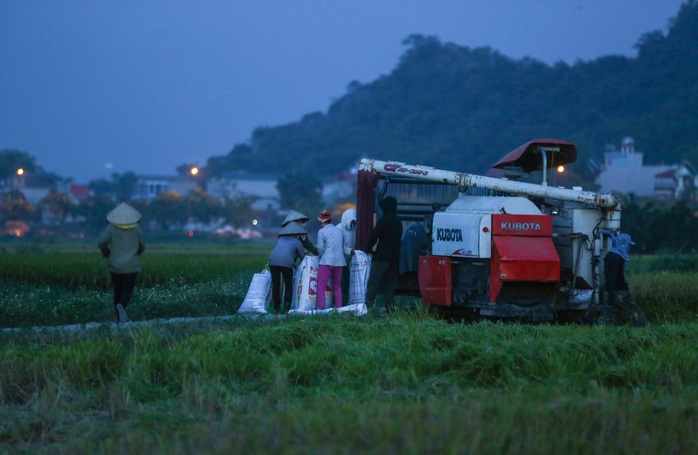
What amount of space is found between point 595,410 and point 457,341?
3547 millimetres

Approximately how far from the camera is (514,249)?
1389cm

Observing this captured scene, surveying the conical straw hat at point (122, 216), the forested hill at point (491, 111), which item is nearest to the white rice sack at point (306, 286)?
the conical straw hat at point (122, 216)

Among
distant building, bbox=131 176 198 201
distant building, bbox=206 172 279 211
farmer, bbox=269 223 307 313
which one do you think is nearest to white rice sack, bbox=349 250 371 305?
farmer, bbox=269 223 307 313

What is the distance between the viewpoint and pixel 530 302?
14.4 m

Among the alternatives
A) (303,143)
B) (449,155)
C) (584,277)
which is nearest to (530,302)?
(584,277)

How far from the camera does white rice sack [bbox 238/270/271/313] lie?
653 inches

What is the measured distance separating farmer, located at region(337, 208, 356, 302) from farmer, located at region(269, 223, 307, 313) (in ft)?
2.27

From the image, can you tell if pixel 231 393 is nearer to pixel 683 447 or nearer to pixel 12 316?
pixel 683 447

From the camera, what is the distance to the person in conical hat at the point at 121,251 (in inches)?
594

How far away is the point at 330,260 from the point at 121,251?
3.38 m

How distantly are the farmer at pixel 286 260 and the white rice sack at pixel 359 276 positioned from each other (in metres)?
0.89

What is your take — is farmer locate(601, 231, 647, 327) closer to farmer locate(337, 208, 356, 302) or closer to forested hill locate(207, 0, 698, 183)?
farmer locate(337, 208, 356, 302)

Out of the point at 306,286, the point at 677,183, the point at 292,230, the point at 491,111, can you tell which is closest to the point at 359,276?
the point at 306,286

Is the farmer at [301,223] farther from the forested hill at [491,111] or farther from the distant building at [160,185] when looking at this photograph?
the distant building at [160,185]
